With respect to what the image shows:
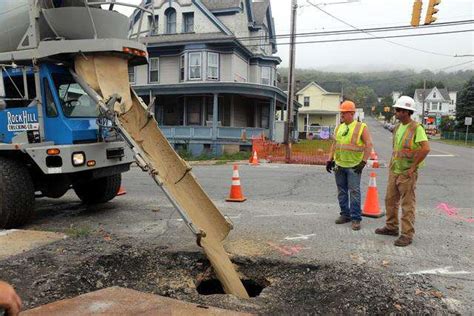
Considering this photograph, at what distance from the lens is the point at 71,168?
5910mm

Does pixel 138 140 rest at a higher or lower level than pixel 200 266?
higher

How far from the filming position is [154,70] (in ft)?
86.7

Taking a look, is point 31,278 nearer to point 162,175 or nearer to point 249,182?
point 162,175

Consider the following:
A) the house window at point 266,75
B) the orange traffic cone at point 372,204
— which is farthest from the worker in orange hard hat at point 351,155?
the house window at point 266,75

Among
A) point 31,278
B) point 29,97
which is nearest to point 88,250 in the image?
point 31,278

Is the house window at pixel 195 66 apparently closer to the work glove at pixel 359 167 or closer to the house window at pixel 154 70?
the house window at pixel 154 70

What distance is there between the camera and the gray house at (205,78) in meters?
23.7

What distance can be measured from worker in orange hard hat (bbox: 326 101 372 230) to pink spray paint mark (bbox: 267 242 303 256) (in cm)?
141

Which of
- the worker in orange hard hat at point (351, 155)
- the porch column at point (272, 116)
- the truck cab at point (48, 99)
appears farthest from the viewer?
the porch column at point (272, 116)

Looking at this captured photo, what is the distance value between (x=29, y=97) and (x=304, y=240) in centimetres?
461

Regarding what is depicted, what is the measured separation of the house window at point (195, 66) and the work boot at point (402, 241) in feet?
67.4

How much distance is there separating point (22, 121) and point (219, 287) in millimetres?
3994

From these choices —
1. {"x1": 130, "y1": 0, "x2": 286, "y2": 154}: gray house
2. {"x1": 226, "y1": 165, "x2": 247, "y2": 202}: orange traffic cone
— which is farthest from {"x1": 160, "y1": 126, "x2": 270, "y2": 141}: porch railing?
{"x1": 226, "y1": 165, "x2": 247, "y2": 202}: orange traffic cone

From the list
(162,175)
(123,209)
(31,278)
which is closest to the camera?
(31,278)
